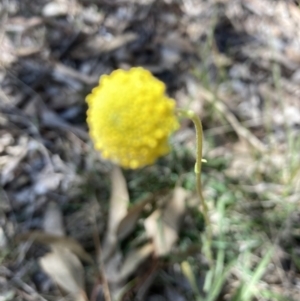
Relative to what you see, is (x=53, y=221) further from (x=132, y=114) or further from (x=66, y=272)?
(x=132, y=114)

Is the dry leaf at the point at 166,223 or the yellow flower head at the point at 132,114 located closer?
the yellow flower head at the point at 132,114

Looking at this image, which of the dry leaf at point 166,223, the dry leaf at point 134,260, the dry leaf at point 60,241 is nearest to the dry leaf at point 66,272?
the dry leaf at point 60,241

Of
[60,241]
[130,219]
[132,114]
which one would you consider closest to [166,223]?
[130,219]

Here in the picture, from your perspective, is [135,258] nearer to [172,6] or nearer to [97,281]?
[97,281]

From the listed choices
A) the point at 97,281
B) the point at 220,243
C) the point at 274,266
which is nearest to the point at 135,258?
the point at 97,281

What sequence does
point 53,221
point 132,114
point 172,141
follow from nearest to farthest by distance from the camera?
point 132,114, point 53,221, point 172,141

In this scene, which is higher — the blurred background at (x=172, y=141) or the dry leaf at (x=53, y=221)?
the blurred background at (x=172, y=141)

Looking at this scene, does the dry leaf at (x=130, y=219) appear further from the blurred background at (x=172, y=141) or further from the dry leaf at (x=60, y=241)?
the dry leaf at (x=60, y=241)
